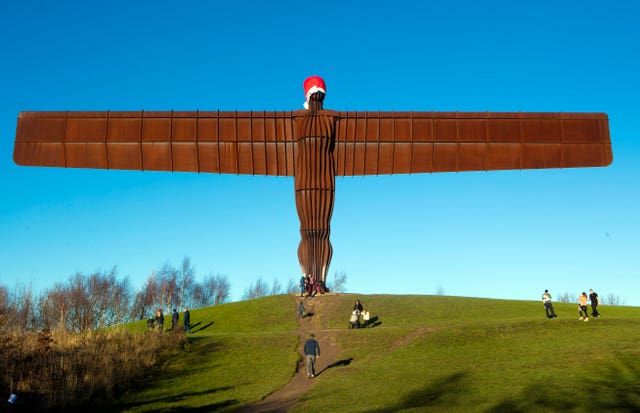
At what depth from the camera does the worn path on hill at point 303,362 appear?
556 inches

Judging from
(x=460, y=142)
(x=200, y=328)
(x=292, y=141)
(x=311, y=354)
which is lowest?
(x=311, y=354)

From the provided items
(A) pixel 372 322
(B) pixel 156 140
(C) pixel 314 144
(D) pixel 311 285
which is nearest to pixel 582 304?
(A) pixel 372 322

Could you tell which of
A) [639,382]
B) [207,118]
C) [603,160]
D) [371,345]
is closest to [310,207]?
[207,118]

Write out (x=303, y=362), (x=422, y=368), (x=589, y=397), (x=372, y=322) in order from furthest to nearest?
1. (x=372, y=322)
2. (x=303, y=362)
3. (x=422, y=368)
4. (x=589, y=397)

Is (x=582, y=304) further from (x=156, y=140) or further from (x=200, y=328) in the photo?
(x=156, y=140)

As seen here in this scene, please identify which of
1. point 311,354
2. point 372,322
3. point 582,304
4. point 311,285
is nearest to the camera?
point 311,354

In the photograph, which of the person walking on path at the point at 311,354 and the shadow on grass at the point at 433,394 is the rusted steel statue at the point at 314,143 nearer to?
the person walking on path at the point at 311,354

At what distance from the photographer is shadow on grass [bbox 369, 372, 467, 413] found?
12.7 meters

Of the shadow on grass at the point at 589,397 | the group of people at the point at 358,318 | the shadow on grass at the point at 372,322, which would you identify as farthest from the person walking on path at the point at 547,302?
the shadow on grass at the point at 589,397

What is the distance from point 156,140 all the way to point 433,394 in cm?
2177

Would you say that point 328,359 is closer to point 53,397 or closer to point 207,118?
point 53,397

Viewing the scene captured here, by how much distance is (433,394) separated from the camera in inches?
539

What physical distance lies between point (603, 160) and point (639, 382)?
21.4m

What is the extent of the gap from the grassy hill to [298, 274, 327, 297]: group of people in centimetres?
303
